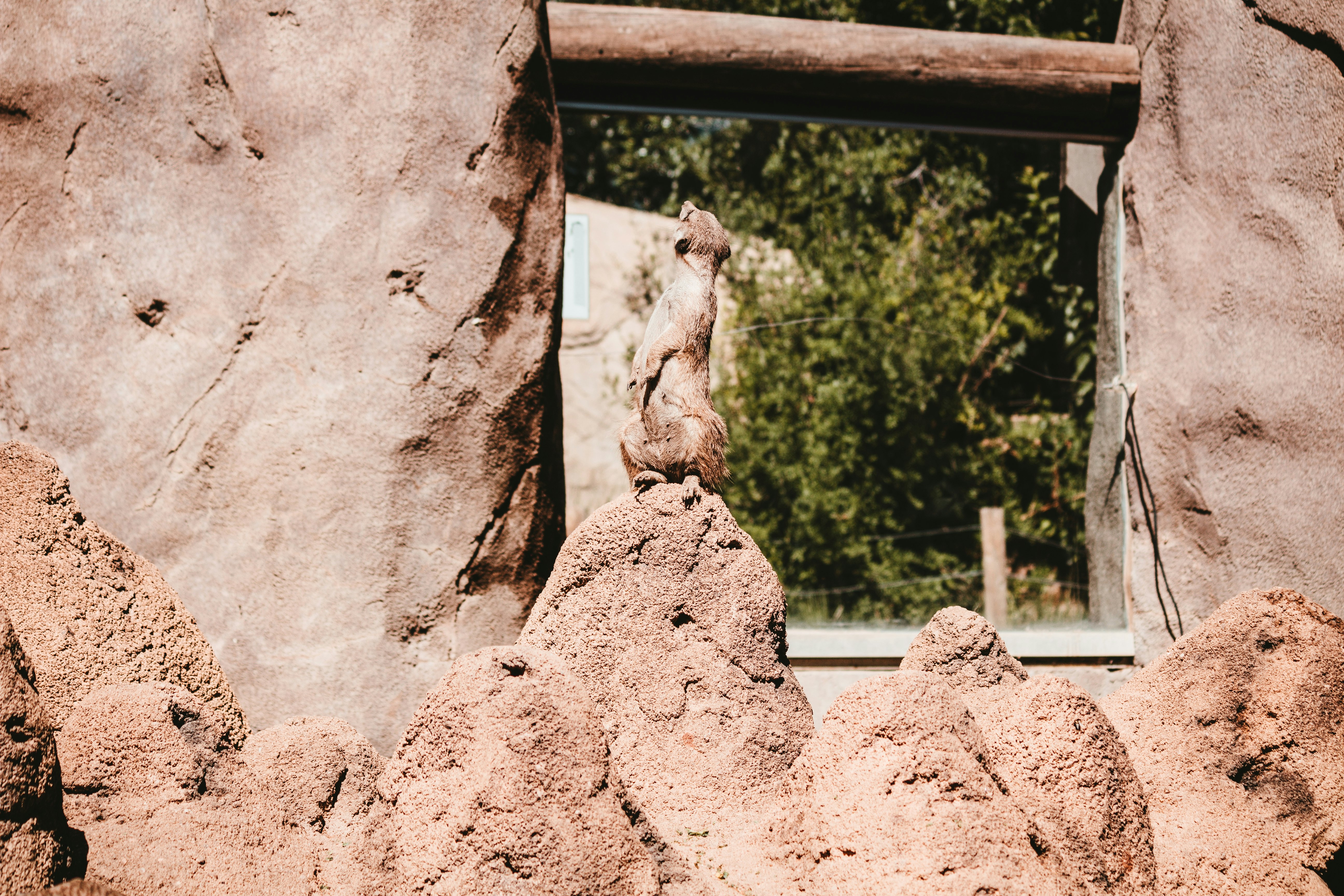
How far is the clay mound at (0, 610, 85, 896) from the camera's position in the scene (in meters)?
1.77

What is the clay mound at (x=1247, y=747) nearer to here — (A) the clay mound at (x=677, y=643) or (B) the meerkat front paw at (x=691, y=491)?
(A) the clay mound at (x=677, y=643)

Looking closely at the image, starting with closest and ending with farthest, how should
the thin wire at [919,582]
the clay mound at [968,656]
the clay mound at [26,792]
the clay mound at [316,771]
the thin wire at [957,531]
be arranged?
the clay mound at [26,792]
the clay mound at [316,771]
the clay mound at [968,656]
the thin wire at [919,582]
the thin wire at [957,531]

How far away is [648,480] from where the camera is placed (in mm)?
3234

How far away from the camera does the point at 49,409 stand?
3.87 metres

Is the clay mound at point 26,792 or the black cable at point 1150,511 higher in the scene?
the clay mound at point 26,792

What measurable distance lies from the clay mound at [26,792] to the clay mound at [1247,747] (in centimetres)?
243

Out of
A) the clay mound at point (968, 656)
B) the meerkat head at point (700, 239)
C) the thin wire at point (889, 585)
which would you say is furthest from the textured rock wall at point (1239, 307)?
the meerkat head at point (700, 239)

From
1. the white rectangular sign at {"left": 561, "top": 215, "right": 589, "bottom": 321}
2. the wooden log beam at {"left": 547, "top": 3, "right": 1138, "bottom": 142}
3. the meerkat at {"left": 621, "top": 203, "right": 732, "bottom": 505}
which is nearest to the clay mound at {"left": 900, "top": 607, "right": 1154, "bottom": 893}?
the meerkat at {"left": 621, "top": 203, "right": 732, "bottom": 505}

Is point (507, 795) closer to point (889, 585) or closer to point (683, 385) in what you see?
point (683, 385)

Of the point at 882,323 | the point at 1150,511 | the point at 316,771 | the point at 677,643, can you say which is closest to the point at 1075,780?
the point at 677,643

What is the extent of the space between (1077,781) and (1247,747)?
2.41ft

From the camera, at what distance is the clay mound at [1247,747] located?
2660 millimetres

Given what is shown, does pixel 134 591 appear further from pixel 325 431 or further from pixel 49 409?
pixel 49 409

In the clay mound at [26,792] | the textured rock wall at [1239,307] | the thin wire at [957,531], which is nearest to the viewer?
the clay mound at [26,792]
